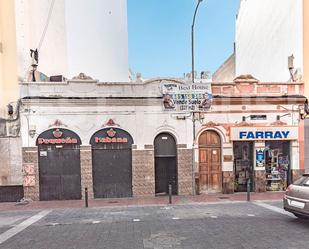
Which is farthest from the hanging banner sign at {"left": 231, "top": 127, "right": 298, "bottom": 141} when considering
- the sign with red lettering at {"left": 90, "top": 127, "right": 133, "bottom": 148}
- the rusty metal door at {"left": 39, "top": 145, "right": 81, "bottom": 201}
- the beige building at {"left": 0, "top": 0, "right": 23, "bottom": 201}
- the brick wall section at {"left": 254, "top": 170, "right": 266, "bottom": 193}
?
the beige building at {"left": 0, "top": 0, "right": 23, "bottom": 201}

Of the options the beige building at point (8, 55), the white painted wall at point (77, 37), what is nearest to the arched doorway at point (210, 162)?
the beige building at point (8, 55)

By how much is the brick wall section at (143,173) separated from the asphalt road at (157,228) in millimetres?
2484

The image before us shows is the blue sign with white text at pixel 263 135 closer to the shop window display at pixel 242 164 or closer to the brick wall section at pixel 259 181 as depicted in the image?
the shop window display at pixel 242 164

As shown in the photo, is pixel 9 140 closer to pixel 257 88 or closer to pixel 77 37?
pixel 77 37

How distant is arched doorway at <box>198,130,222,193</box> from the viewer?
14023 millimetres

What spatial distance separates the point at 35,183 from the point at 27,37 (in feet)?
25.7

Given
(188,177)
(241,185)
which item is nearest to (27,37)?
(188,177)

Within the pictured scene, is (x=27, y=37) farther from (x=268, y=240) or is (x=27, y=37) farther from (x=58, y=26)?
(x=268, y=240)

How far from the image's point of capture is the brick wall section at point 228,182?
13852 millimetres

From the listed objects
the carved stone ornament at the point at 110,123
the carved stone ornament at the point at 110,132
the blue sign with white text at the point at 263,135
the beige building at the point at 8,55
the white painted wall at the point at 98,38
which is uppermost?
the white painted wall at the point at 98,38

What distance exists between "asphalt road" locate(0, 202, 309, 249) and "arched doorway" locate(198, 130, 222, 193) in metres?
2.95

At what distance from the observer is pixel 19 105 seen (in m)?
13.2

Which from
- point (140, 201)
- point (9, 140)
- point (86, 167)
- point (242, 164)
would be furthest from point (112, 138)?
point (242, 164)

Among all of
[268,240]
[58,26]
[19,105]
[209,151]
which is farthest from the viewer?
[58,26]
